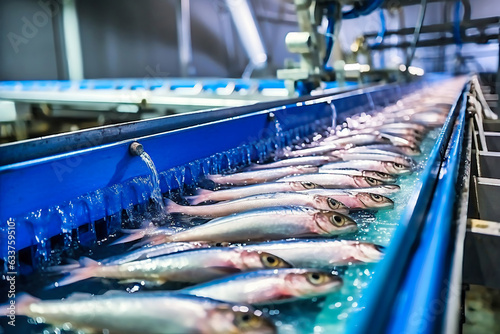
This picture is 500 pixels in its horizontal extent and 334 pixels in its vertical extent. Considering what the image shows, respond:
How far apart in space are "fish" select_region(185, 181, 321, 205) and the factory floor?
919 mm

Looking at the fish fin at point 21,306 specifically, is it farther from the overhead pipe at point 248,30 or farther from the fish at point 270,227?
the overhead pipe at point 248,30

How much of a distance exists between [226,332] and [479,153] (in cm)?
194

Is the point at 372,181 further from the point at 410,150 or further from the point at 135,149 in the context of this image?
the point at 135,149

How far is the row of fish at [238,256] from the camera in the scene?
0.84 metres

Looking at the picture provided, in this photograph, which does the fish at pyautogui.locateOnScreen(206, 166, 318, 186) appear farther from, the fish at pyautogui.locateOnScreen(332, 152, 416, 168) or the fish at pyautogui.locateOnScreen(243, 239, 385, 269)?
the fish at pyautogui.locateOnScreen(243, 239, 385, 269)

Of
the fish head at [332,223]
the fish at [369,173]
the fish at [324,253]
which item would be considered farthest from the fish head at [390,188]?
the fish at [324,253]

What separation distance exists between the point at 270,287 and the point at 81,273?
565 mm

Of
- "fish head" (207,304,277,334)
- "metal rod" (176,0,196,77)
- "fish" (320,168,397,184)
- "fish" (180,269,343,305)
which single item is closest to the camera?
"fish head" (207,304,277,334)

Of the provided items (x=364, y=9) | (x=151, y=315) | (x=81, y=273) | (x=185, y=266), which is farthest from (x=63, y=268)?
(x=364, y=9)

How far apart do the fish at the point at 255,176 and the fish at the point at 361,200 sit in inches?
16.3

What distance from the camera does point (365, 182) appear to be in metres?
1.80

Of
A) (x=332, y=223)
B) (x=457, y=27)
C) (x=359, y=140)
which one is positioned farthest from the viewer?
(x=457, y=27)

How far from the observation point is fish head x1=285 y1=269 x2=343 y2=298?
0.95 metres

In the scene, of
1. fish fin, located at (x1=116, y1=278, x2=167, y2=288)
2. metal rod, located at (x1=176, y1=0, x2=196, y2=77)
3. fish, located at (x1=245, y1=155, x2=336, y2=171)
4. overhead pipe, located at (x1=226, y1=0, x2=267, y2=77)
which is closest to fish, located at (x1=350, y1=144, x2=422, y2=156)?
fish, located at (x1=245, y1=155, x2=336, y2=171)
